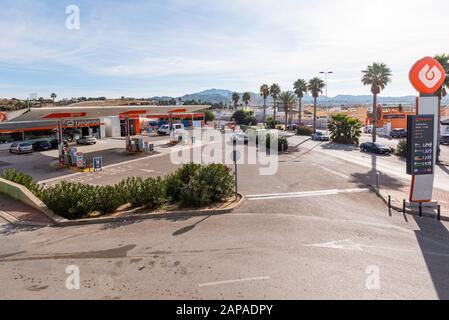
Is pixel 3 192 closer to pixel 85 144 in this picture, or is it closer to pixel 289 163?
pixel 289 163

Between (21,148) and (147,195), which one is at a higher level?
(21,148)

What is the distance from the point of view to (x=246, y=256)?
10.2m

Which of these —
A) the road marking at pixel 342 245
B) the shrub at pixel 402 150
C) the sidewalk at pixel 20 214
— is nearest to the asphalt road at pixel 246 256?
the road marking at pixel 342 245

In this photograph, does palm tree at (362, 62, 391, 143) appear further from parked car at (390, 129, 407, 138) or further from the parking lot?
the parking lot

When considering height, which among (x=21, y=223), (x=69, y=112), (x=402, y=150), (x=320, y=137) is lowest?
(x=21, y=223)

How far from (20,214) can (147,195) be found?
5.50 m

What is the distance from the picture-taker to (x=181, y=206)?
15.8 meters

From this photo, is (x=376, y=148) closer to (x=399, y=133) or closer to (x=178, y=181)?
(x=399, y=133)

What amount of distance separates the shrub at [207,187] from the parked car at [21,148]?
27958 mm

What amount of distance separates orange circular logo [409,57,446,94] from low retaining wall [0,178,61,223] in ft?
56.0

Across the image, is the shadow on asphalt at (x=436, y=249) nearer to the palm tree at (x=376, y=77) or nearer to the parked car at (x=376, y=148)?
the parked car at (x=376, y=148)

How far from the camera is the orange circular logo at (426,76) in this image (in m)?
16.5

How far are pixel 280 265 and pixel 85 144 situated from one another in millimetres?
39398

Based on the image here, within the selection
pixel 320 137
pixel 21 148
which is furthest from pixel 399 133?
pixel 21 148
